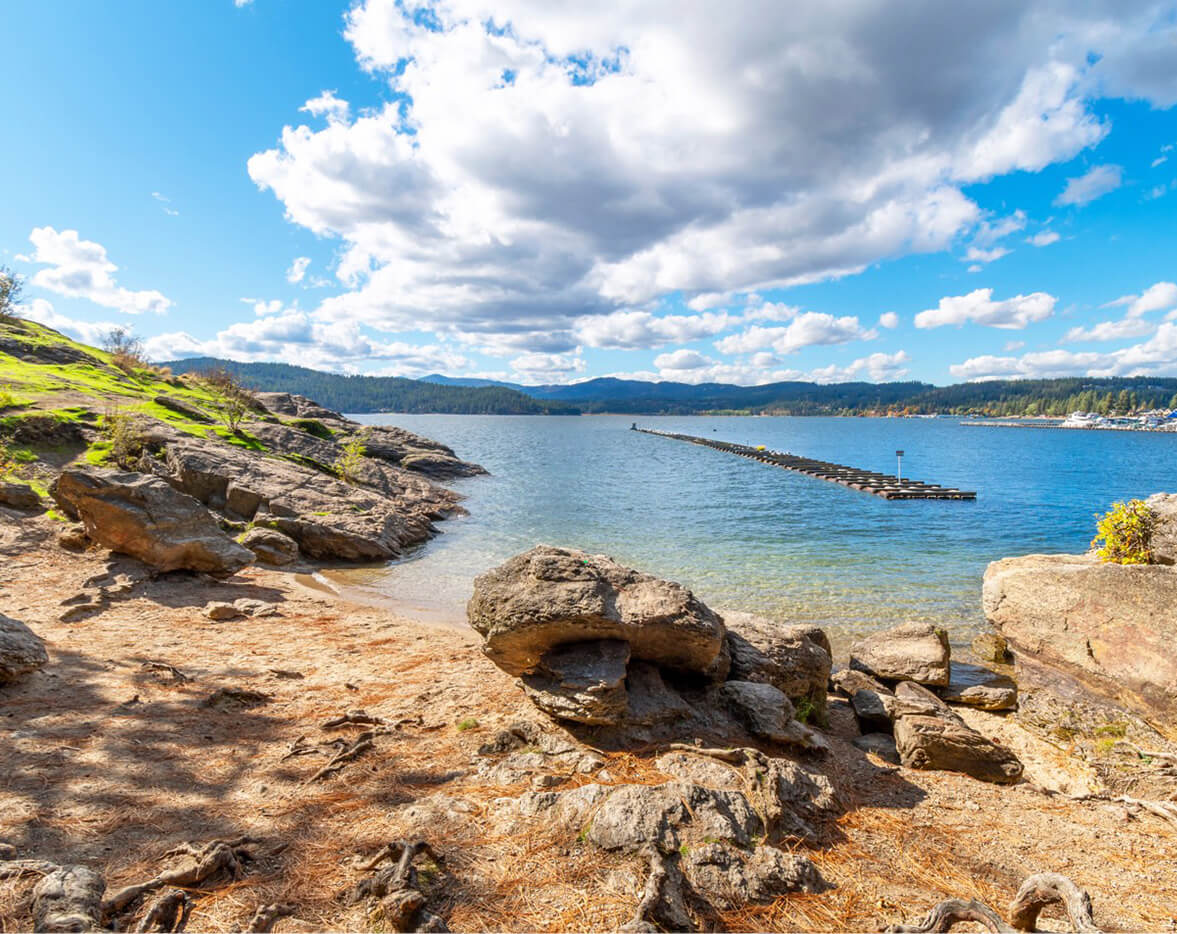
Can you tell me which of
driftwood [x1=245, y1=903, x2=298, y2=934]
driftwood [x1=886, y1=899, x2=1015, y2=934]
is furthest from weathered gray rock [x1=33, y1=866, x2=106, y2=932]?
driftwood [x1=886, y1=899, x2=1015, y2=934]

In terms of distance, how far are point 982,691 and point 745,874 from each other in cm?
940

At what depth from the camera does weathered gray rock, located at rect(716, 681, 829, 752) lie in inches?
253

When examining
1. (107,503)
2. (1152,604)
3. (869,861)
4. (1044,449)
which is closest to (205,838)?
(869,861)

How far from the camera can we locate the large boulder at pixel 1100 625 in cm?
1067

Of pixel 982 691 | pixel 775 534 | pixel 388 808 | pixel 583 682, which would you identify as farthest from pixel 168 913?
pixel 775 534

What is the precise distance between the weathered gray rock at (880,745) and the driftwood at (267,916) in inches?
282

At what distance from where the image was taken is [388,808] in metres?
4.82

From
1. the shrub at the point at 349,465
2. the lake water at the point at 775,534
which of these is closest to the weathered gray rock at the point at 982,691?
the lake water at the point at 775,534

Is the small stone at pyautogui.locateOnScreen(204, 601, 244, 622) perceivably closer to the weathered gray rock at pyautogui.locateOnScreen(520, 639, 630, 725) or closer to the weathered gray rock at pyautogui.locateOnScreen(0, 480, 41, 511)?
the weathered gray rock at pyautogui.locateOnScreen(520, 639, 630, 725)

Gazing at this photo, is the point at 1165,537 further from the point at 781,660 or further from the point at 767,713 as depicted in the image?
the point at 767,713

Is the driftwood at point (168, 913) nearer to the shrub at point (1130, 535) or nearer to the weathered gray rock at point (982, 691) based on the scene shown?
the weathered gray rock at point (982, 691)

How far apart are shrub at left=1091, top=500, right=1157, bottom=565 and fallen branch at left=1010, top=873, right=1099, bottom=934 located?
14.4 m

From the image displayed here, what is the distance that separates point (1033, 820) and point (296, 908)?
7.46m

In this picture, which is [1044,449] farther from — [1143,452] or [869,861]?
[869,861]
